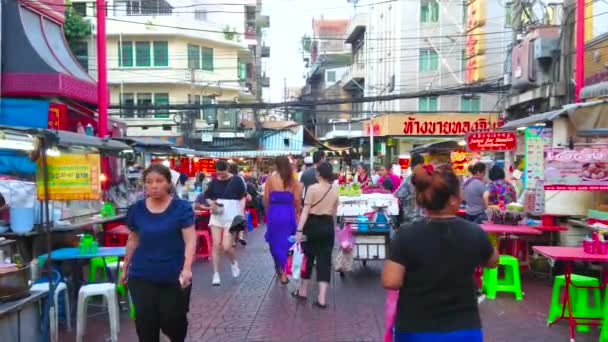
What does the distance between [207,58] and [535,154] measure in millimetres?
30181

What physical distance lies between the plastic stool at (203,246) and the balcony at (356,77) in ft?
107

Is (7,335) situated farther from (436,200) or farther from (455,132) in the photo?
(455,132)

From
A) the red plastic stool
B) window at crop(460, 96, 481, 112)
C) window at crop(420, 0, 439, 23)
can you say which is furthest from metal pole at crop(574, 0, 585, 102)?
window at crop(420, 0, 439, 23)

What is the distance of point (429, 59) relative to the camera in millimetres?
32125

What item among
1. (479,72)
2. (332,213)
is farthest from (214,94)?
(332,213)

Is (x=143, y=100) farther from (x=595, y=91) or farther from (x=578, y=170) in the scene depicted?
(x=578, y=170)

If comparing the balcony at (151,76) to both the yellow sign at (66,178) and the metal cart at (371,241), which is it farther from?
the yellow sign at (66,178)

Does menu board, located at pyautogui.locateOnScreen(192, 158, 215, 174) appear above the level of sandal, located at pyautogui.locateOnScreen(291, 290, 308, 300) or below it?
above

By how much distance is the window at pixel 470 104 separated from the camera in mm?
31547

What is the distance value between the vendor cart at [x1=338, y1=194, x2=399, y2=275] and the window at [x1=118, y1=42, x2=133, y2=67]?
29.5 m

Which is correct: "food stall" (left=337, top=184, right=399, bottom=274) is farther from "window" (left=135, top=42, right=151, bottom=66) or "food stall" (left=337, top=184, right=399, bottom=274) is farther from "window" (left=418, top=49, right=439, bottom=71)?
"window" (left=135, top=42, right=151, bottom=66)

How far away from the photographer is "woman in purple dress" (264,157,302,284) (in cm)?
892

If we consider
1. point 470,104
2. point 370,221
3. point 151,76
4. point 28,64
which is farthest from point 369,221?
point 151,76

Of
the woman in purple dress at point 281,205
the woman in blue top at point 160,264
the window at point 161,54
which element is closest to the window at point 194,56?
the window at point 161,54
